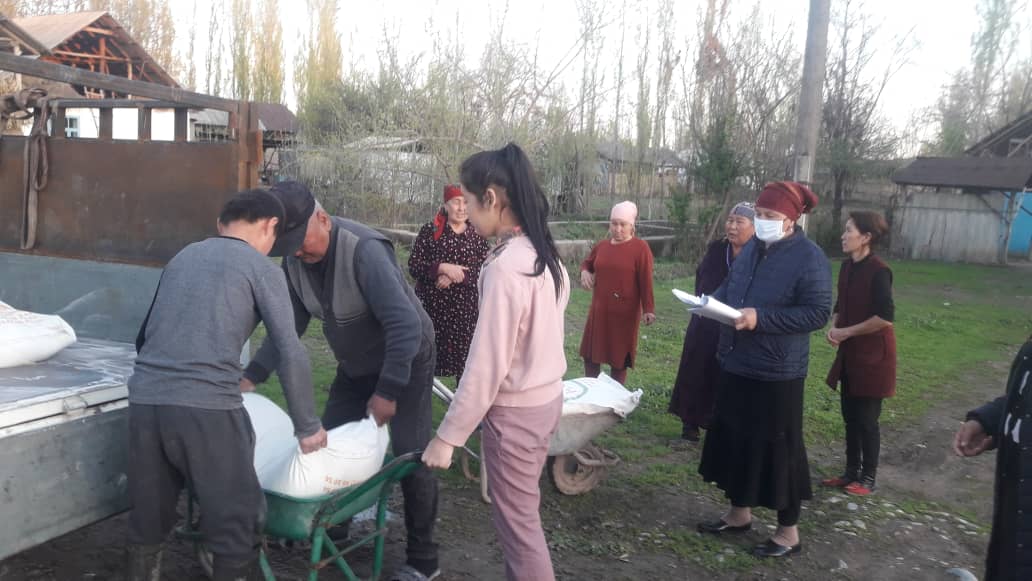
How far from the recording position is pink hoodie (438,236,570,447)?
2.47m

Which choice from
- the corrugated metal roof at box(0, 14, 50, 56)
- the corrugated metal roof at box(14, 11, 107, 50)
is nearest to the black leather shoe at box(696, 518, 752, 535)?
the corrugated metal roof at box(0, 14, 50, 56)

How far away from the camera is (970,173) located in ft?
64.1

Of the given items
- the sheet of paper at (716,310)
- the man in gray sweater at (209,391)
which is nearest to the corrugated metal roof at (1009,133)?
the sheet of paper at (716,310)

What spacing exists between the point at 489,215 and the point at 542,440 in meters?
0.79

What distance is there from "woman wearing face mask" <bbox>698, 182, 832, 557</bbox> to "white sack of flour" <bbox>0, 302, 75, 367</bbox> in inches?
115

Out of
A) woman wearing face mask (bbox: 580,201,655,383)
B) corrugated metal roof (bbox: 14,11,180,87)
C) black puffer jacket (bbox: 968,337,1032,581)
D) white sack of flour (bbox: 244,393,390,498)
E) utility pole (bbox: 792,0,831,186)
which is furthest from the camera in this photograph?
corrugated metal roof (bbox: 14,11,180,87)

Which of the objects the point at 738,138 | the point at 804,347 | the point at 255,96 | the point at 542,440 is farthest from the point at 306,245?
the point at 255,96

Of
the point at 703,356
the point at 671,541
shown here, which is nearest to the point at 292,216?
the point at 671,541

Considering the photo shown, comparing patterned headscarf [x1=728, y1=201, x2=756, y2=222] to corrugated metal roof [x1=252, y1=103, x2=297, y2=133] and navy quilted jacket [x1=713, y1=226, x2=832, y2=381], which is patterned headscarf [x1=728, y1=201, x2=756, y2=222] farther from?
corrugated metal roof [x1=252, y1=103, x2=297, y2=133]

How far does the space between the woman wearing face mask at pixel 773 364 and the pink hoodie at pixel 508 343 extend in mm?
1413

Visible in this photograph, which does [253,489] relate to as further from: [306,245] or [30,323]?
[30,323]

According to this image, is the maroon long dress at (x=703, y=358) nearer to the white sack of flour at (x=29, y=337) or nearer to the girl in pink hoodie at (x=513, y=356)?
the girl in pink hoodie at (x=513, y=356)

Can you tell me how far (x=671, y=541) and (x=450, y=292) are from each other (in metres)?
2.13

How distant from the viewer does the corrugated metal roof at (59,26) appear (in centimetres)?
1924
